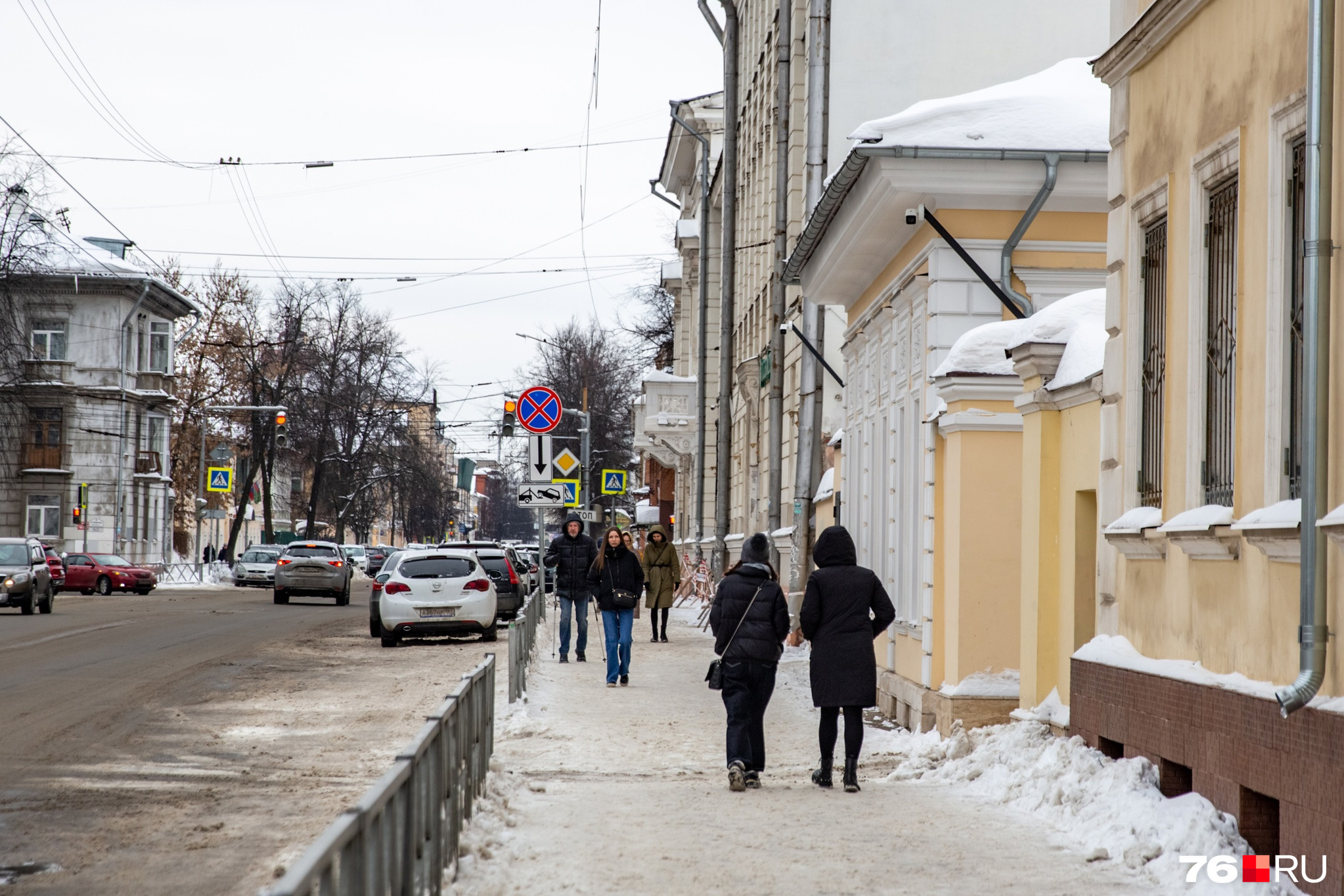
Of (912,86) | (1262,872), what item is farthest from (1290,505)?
(912,86)

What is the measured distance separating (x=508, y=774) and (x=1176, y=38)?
569 cm

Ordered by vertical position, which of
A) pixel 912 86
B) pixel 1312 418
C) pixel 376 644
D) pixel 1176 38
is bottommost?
pixel 376 644

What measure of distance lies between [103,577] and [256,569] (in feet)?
24.4

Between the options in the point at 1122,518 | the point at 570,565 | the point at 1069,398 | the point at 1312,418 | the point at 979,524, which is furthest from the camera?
the point at 570,565

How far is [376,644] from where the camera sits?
953 inches

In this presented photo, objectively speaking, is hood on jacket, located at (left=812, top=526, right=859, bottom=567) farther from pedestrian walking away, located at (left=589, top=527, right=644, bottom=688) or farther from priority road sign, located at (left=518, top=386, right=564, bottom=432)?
priority road sign, located at (left=518, top=386, right=564, bottom=432)

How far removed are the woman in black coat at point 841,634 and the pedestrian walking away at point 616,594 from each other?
21.3ft

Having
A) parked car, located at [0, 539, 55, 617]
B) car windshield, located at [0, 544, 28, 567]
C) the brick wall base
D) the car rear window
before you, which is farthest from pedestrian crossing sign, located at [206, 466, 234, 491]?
the brick wall base

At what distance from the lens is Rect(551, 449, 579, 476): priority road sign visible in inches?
912

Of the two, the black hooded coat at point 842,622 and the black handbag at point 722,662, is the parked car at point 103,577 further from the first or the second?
the black hooded coat at point 842,622

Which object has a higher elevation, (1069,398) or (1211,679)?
(1069,398)

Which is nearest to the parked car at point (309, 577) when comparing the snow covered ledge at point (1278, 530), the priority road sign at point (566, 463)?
the priority road sign at point (566, 463)

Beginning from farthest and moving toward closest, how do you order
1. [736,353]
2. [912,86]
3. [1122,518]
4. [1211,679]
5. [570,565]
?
1. [736,353]
2. [912,86]
3. [570,565]
4. [1122,518]
5. [1211,679]

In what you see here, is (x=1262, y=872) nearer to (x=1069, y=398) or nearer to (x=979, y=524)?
(x=1069, y=398)
